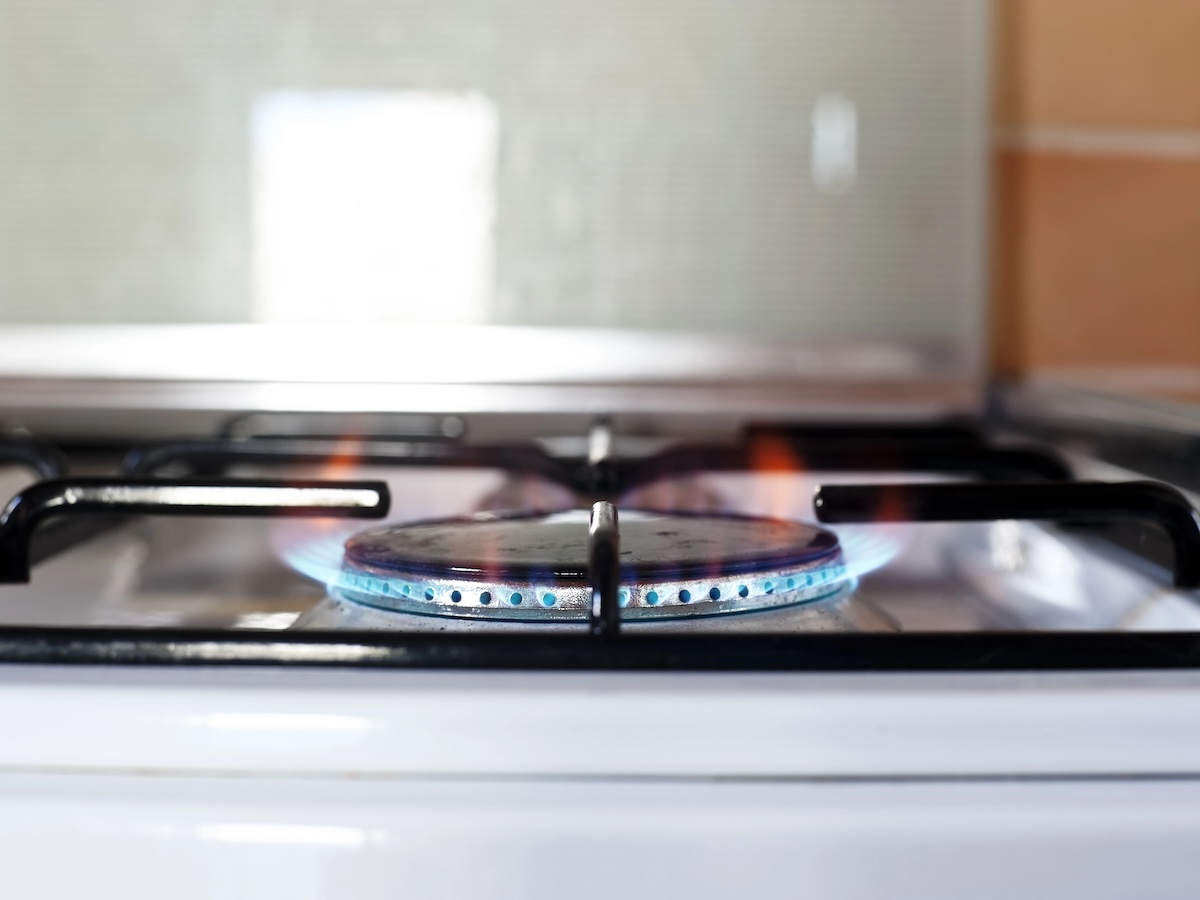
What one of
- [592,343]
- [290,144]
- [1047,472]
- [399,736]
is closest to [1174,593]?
[1047,472]

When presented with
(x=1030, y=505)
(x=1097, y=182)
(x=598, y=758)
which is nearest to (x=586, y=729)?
(x=598, y=758)

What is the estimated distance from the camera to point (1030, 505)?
0.33m

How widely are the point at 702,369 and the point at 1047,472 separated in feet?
0.76

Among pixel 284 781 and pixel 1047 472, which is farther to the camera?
pixel 1047 472

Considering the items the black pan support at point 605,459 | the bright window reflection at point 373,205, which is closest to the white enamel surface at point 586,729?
the black pan support at point 605,459

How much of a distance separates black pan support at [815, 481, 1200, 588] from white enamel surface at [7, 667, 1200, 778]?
78 mm

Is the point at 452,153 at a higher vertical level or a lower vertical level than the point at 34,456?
higher

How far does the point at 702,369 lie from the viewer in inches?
25.8

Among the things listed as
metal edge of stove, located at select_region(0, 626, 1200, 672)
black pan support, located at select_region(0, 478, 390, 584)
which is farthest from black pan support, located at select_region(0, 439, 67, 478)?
metal edge of stove, located at select_region(0, 626, 1200, 672)

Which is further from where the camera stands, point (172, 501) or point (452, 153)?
point (452, 153)

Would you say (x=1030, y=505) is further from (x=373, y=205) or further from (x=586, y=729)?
(x=373, y=205)

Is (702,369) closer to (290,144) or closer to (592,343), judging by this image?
(592,343)

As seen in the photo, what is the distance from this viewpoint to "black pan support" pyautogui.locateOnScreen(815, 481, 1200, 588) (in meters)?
0.32

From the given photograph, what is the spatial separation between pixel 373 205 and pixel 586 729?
476 millimetres
